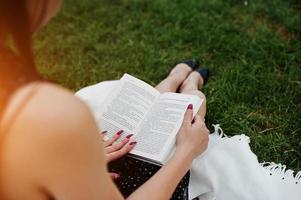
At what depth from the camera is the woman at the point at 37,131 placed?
3.87 ft

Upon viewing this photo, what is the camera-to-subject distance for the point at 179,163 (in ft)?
6.44

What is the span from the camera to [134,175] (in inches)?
79.5

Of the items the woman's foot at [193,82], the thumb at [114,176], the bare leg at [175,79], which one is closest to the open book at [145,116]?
the thumb at [114,176]

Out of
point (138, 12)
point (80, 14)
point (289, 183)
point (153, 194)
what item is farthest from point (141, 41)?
point (153, 194)

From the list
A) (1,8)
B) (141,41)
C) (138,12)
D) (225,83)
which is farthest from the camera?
(138,12)

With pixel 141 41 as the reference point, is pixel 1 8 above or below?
above

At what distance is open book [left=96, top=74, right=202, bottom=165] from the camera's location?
2.09 meters

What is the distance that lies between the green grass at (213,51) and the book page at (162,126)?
1.69 feet

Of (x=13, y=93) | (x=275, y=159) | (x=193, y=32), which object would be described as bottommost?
(x=275, y=159)

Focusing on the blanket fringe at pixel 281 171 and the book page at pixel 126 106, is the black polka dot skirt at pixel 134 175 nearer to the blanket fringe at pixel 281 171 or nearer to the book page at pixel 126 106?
the book page at pixel 126 106

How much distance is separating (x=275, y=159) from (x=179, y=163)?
31.2 inches

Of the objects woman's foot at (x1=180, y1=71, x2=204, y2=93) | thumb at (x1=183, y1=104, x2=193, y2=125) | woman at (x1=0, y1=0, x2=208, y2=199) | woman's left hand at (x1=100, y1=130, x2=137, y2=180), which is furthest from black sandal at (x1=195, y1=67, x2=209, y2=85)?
woman at (x1=0, y1=0, x2=208, y2=199)

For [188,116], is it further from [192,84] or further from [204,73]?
[204,73]

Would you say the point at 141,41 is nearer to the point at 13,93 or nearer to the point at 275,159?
the point at 275,159
